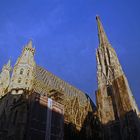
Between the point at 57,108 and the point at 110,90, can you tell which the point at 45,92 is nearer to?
the point at 57,108

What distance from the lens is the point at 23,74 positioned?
25.0m

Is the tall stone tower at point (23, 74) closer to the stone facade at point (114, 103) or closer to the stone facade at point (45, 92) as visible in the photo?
the stone facade at point (45, 92)

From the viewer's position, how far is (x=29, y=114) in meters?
18.1

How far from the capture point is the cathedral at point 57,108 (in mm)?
18516

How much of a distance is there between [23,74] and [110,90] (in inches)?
575

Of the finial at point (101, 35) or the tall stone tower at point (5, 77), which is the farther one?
the finial at point (101, 35)

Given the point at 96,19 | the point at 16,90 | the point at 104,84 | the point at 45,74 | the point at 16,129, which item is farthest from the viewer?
the point at 96,19

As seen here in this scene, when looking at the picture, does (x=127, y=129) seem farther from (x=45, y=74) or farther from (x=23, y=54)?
(x=23, y=54)

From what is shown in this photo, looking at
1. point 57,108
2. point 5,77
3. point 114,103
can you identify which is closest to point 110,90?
point 114,103

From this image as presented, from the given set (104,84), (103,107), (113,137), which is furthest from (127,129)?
(104,84)

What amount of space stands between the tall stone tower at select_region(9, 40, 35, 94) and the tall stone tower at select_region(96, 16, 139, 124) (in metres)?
12.0

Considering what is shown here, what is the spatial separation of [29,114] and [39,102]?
180 cm

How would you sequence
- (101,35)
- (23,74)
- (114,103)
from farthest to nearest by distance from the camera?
1. (101,35)
2. (114,103)
3. (23,74)

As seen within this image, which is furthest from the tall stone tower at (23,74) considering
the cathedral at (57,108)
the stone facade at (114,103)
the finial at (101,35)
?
the finial at (101,35)
